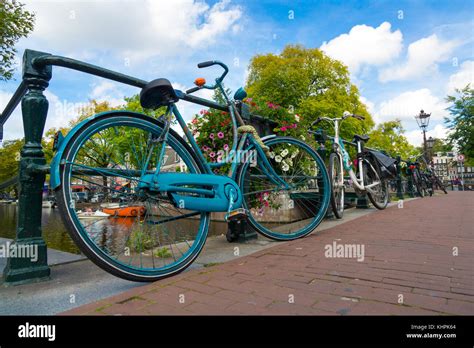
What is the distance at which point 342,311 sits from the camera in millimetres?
1512

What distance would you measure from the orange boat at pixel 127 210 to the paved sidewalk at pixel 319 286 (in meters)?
0.51

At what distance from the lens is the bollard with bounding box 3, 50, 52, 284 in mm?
2098

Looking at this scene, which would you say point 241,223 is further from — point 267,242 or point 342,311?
point 342,311

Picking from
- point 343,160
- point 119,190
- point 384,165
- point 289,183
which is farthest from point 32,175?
point 384,165

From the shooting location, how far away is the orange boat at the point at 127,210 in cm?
209

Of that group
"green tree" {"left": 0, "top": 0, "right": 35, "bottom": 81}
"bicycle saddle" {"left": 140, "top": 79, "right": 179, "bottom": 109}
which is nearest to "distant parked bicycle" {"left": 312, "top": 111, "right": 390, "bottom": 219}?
"bicycle saddle" {"left": 140, "top": 79, "right": 179, "bottom": 109}

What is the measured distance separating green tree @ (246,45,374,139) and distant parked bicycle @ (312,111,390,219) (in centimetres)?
1674

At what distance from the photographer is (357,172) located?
5941mm

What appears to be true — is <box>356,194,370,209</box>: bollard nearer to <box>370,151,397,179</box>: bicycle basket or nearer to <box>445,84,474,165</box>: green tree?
<box>370,151,397,179</box>: bicycle basket

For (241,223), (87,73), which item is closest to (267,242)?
(241,223)

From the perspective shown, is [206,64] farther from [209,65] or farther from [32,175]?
[32,175]
